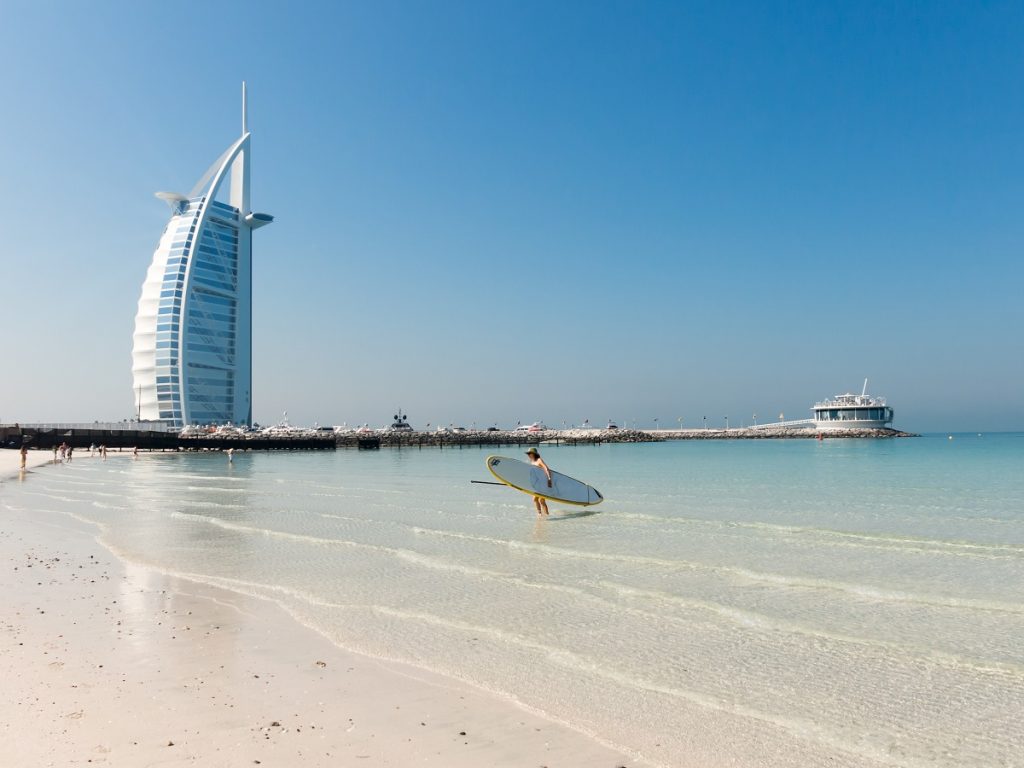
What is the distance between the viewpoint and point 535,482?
22.4 m

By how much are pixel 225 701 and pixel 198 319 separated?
132016 millimetres

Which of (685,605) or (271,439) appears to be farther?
(271,439)

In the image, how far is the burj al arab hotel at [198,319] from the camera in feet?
401

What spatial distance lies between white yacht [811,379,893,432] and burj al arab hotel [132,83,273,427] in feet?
441

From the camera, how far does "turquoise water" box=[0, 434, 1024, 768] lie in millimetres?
6172

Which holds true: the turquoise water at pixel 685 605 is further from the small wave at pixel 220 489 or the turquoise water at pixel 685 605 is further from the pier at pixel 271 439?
the pier at pixel 271 439

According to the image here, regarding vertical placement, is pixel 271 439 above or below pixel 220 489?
above

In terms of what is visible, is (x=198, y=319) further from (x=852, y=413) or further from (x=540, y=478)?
(x=852, y=413)

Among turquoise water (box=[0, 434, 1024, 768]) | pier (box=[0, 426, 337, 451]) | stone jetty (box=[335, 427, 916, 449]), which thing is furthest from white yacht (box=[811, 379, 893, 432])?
turquoise water (box=[0, 434, 1024, 768])

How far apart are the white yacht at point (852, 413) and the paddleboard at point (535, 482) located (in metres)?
161

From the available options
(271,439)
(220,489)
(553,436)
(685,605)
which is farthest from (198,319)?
(685,605)

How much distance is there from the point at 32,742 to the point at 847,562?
45.6ft

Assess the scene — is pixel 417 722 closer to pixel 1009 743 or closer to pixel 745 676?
pixel 745 676

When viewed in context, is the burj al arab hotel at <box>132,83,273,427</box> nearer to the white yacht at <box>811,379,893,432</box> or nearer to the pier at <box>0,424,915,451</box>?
the pier at <box>0,424,915,451</box>
